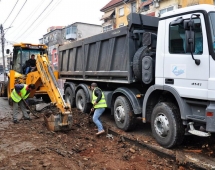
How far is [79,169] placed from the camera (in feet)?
12.4

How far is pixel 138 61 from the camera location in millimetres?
5051

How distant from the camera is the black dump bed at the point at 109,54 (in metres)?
5.34

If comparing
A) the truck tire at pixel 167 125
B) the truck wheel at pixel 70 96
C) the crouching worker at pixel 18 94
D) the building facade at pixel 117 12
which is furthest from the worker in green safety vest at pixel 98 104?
the building facade at pixel 117 12

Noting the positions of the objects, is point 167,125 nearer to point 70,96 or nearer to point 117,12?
point 70,96

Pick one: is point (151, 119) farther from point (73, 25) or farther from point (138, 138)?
point (73, 25)

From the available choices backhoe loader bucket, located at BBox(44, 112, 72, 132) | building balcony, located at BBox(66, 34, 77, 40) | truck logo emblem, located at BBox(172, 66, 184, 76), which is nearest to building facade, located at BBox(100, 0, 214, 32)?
building balcony, located at BBox(66, 34, 77, 40)

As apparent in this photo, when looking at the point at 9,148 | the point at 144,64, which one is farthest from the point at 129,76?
the point at 9,148

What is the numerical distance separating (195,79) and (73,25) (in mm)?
39745

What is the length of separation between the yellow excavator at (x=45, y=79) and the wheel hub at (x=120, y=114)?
3.89ft

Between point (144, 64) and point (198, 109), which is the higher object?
point (144, 64)

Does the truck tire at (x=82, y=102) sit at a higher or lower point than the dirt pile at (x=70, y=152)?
higher

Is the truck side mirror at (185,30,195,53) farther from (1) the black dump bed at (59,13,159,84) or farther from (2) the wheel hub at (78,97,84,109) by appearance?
(2) the wheel hub at (78,97,84,109)

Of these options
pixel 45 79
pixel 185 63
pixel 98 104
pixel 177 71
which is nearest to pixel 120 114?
pixel 98 104

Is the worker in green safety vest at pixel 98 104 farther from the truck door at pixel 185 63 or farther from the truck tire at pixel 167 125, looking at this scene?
the truck door at pixel 185 63
